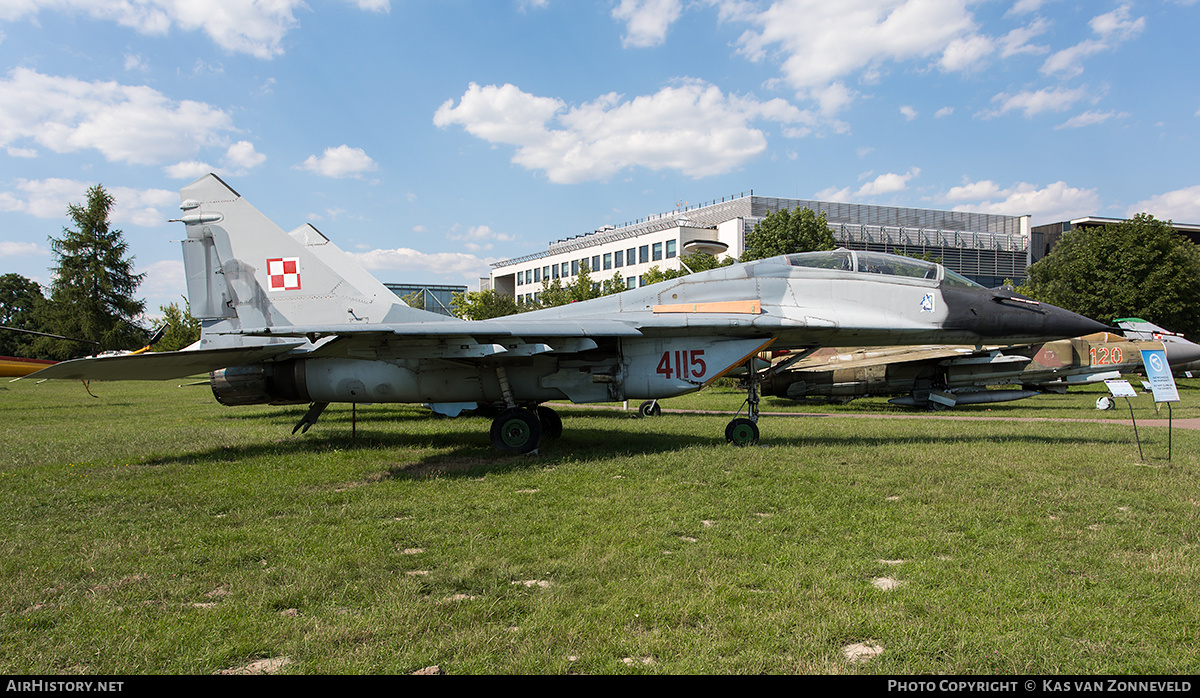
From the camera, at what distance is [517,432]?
9.73 meters

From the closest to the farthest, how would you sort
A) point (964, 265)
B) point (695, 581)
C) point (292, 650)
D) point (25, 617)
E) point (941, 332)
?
1. point (292, 650)
2. point (25, 617)
3. point (695, 581)
4. point (941, 332)
5. point (964, 265)

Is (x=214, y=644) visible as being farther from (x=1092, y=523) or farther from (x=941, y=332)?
(x=941, y=332)

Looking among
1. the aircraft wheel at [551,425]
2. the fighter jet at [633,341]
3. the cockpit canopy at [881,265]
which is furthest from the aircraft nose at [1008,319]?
the aircraft wheel at [551,425]

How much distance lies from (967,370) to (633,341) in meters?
13.7

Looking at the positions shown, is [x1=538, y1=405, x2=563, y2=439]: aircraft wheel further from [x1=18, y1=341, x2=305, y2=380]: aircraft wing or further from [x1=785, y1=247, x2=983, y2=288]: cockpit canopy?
[x1=785, y1=247, x2=983, y2=288]: cockpit canopy

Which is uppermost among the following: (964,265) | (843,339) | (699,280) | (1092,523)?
(964,265)

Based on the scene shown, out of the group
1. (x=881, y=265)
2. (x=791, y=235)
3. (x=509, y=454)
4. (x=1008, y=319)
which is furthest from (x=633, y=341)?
(x=791, y=235)

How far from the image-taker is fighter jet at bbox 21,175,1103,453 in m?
9.27

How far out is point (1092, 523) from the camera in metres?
5.45

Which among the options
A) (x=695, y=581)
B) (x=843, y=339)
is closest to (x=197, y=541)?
(x=695, y=581)

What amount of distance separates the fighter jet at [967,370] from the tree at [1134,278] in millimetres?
19033

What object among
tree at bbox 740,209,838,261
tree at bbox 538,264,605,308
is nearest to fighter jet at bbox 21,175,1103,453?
tree at bbox 740,209,838,261

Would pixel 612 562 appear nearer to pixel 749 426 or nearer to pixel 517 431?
pixel 517 431

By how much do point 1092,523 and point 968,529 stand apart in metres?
1.24
